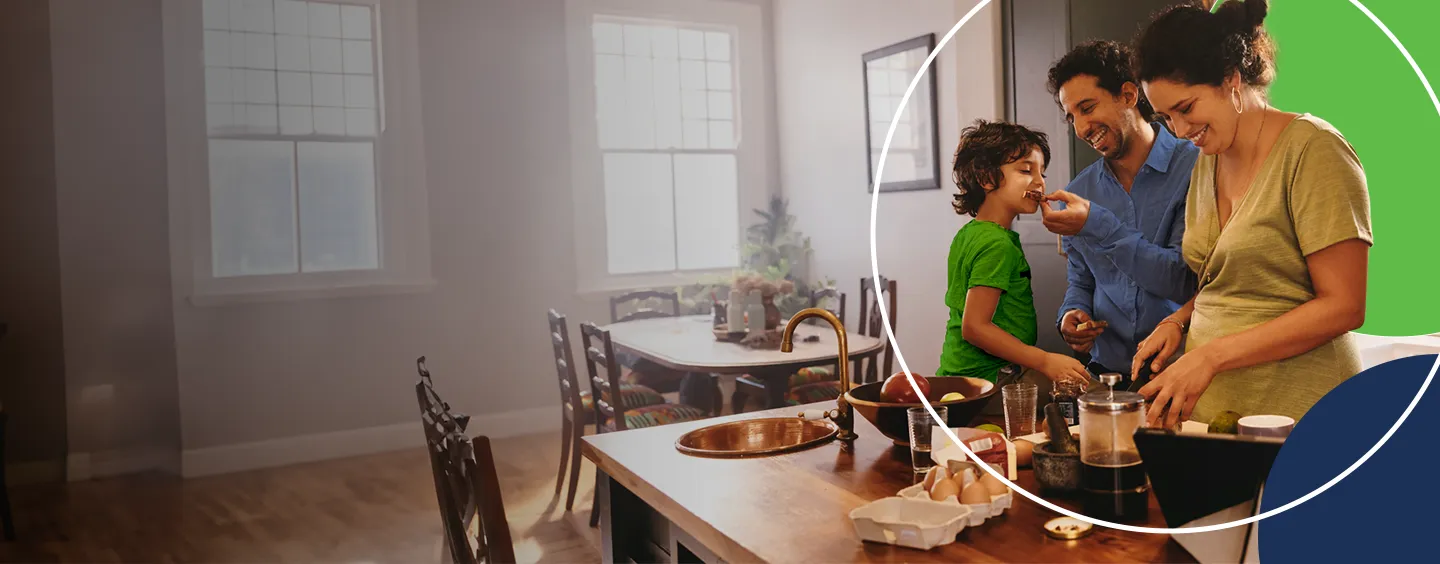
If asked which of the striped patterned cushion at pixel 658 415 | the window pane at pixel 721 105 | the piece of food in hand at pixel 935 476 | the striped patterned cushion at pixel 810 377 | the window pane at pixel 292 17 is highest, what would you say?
the window pane at pixel 292 17

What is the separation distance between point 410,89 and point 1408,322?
202 inches

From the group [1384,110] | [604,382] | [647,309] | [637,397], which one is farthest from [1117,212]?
[647,309]

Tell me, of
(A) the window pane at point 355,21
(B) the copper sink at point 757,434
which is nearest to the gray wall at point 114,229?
(A) the window pane at point 355,21

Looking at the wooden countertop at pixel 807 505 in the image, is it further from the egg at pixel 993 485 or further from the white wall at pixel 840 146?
the white wall at pixel 840 146

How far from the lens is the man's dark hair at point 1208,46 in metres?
0.93

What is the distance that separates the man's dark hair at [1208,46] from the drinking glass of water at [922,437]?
64 cm

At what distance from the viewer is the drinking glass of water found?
59.5 inches

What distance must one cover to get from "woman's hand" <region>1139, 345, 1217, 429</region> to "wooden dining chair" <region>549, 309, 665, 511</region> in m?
3.09

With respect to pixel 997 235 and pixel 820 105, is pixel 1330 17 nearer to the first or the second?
pixel 997 235

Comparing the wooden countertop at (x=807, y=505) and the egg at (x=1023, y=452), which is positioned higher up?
the egg at (x=1023, y=452)

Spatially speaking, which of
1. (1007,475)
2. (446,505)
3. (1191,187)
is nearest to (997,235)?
(1191,187)

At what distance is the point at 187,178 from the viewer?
491 centimetres

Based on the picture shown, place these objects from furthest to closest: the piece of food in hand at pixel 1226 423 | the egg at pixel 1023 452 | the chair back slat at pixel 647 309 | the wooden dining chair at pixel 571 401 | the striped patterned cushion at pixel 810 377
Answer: the chair back slat at pixel 647 309 → the striped patterned cushion at pixel 810 377 → the wooden dining chair at pixel 571 401 → the egg at pixel 1023 452 → the piece of food in hand at pixel 1226 423

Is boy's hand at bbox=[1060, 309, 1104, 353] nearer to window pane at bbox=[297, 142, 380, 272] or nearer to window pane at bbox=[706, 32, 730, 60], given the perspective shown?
window pane at bbox=[297, 142, 380, 272]
